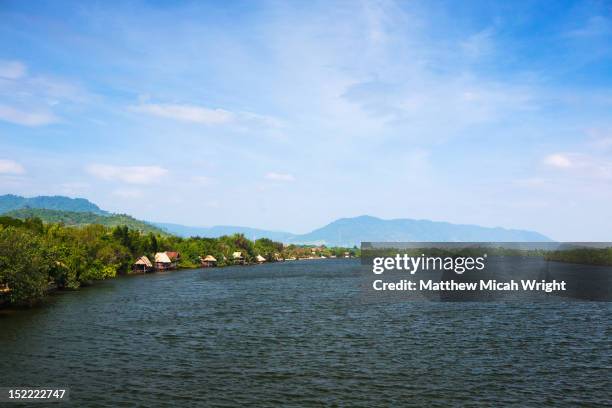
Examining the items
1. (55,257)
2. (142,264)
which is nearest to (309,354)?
(55,257)

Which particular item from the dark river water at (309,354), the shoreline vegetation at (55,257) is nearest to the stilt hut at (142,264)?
the shoreline vegetation at (55,257)

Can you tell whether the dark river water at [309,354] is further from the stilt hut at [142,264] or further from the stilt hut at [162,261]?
the stilt hut at [162,261]

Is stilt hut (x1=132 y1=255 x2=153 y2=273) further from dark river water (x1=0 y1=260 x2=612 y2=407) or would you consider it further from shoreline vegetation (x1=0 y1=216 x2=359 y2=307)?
dark river water (x1=0 y1=260 x2=612 y2=407)

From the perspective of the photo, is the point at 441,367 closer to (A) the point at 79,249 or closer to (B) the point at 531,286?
(A) the point at 79,249

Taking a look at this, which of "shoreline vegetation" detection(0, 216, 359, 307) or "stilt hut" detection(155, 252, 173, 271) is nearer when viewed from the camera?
"shoreline vegetation" detection(0, 216, 359, 307)

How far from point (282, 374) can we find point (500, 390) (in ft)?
51.1

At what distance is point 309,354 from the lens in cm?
4206

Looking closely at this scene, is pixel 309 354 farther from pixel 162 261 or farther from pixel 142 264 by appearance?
pixel 162 261

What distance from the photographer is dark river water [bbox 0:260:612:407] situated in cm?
3153

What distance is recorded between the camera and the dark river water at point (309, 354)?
31.5 meters

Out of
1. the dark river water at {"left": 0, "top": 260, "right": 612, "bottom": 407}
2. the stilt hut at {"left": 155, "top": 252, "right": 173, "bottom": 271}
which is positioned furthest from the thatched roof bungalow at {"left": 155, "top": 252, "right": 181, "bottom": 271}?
the dark river water at {"left": 0, "top": 260, "right": 612, "bottom": 407}

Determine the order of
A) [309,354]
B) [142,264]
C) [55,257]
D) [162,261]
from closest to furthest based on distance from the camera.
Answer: [309,354] → [55,257] → [142,264] → [162,261]

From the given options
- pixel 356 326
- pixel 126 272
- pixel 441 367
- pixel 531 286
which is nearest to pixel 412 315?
pixel 356 326

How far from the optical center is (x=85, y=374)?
34.9 m
